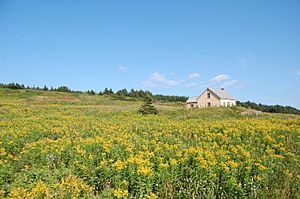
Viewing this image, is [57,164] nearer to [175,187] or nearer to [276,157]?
[175,187]

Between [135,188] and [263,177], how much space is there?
2.58m

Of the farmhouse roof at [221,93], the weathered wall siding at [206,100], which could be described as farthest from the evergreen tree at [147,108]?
the farmhouse roof at [221,93]

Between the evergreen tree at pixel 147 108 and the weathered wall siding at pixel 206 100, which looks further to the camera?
the weathered wall siding at pixel 206 100

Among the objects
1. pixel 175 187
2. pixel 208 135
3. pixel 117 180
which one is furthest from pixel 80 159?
pixel 208 135

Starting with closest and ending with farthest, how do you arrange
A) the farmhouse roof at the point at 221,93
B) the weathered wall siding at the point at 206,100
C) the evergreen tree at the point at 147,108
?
the evergreen tree at the point at 147,108 < the weathered wall siding at the point at 206,100 < the farmhouse roof at the point at 221,93

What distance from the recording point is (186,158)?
494 centimetres

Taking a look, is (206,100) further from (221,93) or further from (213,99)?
(221,93)

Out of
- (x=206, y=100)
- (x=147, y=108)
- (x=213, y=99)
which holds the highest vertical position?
(x=213, y=99)

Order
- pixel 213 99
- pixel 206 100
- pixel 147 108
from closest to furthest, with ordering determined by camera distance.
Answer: pixel 147 108, pixel 213 99, pixel 206 100

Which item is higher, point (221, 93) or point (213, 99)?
point (221, 93)

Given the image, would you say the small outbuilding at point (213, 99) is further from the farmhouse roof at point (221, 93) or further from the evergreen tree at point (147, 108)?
the evergreen tree at point (147, 108)

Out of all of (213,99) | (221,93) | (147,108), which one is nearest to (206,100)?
(213,99)

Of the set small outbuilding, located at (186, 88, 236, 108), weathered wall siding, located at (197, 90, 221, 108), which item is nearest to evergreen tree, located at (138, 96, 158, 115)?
small outbuilding, located at (186, 88, 236, 108)

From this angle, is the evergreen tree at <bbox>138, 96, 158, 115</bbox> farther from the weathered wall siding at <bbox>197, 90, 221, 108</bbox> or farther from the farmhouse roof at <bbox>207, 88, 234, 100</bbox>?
the farmhouse roof at <bbox>207, 88, 234, 100</bbox>
